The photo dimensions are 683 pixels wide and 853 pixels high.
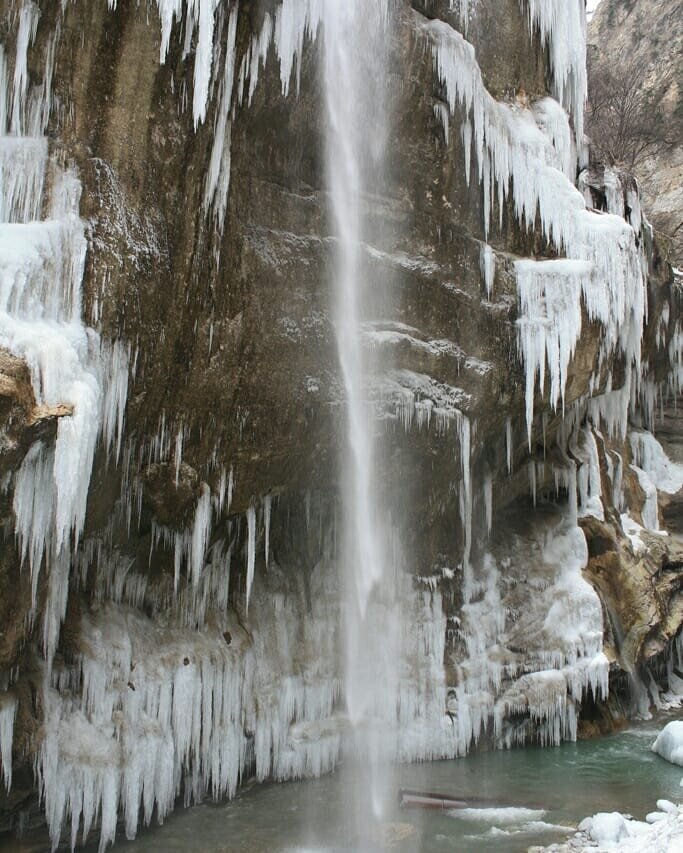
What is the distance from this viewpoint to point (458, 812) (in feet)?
26.6

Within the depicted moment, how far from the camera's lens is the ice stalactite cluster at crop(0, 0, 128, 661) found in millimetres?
5691

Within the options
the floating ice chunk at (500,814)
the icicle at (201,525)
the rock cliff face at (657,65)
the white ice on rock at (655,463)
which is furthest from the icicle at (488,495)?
the rock cliff face at (657,65)

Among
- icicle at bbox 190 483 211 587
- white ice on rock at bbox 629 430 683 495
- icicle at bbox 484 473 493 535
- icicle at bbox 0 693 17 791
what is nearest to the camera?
icicle at bbox 0 693 17 791

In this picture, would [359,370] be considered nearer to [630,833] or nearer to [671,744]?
[630,833]

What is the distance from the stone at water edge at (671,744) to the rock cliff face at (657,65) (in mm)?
13255

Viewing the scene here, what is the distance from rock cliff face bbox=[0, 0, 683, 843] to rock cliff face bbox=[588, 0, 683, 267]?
33.0ft

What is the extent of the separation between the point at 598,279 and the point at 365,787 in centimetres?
686

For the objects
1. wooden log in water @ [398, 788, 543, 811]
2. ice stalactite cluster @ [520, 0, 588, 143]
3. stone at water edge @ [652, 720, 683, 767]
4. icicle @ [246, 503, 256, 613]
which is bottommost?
wooden log in water @ [398, 788, 543, 811]

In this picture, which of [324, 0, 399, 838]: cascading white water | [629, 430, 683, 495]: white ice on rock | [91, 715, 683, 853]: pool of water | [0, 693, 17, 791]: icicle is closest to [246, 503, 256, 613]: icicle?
[324, 0, 399, 838]: cascading white water

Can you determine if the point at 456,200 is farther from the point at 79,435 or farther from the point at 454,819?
the point at 454,819

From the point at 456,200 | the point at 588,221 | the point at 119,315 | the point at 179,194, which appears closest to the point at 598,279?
the point at 588,221

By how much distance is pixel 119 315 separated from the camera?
22.2ft

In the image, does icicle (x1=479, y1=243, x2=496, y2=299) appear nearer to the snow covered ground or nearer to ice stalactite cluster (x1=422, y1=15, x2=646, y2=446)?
ice stalactite cluster (x1=422, y1=15, x2=646, y2=446)

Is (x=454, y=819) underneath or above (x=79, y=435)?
underneath
